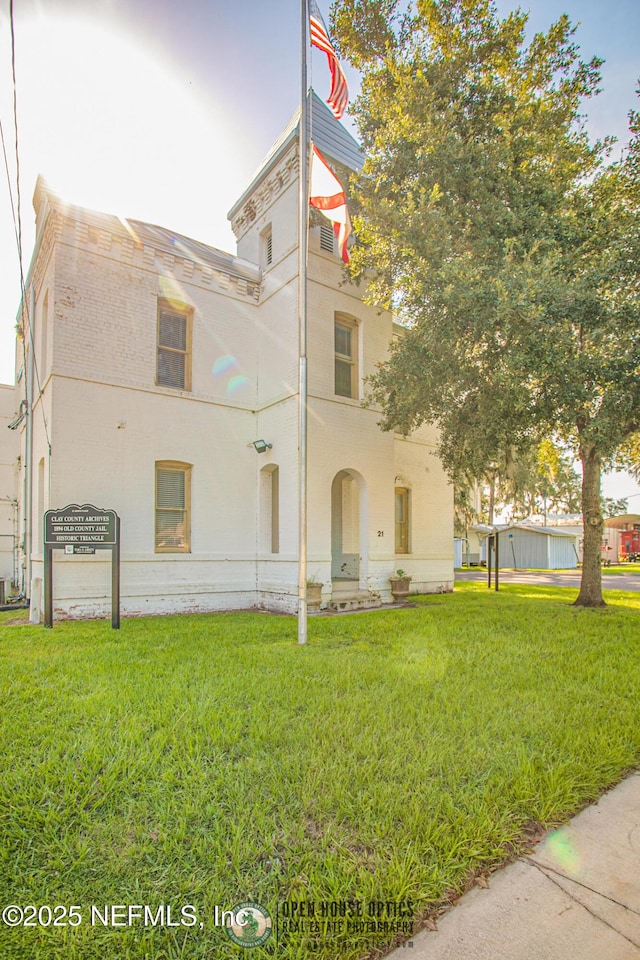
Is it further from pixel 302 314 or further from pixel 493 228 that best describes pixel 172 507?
pixel 493 228

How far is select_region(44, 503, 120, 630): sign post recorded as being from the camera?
8344mm

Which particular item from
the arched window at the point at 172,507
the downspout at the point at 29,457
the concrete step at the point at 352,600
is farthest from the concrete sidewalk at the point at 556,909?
the downspout at the point at 29,457

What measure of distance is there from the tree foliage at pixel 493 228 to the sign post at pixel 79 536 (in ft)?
20.3

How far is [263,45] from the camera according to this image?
7215mm

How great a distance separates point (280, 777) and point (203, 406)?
913 cm

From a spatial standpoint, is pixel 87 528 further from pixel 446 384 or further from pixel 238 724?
pixel 446 384

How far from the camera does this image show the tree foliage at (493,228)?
8.23m

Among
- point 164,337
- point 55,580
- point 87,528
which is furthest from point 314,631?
point 164,337

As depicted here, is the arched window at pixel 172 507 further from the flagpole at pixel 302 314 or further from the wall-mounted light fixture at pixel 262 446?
the flagpole at pixel 302 314

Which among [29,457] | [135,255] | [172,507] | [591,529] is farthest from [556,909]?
[29,457]

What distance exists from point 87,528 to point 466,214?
9137 mm

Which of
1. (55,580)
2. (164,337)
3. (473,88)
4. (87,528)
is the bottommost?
(55,580)

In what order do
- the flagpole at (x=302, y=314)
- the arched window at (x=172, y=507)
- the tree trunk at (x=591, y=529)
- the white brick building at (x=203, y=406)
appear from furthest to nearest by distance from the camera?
the tree trunk at (x=591, y=529) → the arched window at (x=172, y=507) → the white brick building at (x=203, y=406) → the flagpole at (x=302, y=314)

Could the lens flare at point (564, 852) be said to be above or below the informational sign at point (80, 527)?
below
